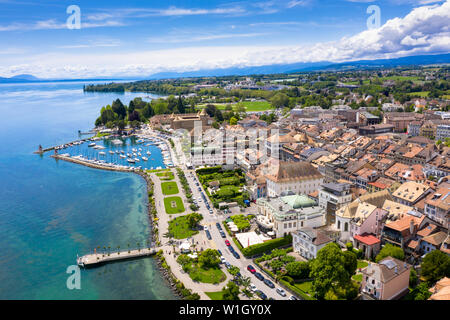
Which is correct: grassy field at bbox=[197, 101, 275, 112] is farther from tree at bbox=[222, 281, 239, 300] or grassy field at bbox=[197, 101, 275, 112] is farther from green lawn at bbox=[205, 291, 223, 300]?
tree at bbox=[222, 281, 239, 300]

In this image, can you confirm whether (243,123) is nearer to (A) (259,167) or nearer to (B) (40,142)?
(A) (259,167)

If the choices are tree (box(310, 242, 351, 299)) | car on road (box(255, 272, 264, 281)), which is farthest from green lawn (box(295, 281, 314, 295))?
car on road (box(255, 272, 264, 281))

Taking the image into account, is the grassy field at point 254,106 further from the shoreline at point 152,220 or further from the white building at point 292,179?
the white building at point 292,179

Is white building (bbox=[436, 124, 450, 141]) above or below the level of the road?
above

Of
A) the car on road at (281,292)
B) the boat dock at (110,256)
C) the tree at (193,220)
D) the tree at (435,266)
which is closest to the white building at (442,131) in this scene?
the tree at (435,266)

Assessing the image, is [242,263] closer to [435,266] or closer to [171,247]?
[171,247]

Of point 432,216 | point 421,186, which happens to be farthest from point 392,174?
point 432,216
